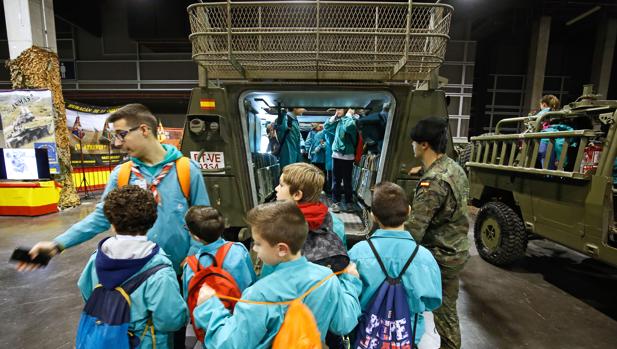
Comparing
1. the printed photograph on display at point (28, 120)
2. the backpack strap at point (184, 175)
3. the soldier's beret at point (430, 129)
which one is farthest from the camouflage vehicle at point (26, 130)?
the soldier's beret at point (430, 129)

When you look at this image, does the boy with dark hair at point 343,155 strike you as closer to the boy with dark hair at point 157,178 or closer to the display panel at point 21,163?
the boy with dark hair at point 157,178

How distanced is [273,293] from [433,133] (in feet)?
4.53

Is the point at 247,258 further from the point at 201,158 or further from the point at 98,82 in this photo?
the point at 98,82

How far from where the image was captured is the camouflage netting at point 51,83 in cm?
662

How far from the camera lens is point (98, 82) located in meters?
13.8

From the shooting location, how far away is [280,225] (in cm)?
116

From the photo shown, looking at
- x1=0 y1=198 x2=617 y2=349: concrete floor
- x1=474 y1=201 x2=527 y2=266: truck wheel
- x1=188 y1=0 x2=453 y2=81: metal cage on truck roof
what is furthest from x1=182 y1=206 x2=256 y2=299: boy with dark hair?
x1=474 y1=201 x2=527 y2=266: truck wheel

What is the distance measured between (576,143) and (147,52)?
15561mm

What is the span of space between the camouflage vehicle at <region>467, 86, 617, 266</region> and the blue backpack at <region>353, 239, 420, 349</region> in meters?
2.53

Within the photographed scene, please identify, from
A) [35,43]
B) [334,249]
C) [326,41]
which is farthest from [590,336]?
[35,43]

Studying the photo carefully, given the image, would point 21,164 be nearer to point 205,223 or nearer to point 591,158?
point 205,223

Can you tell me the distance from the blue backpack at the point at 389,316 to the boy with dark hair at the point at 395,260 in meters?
0.03

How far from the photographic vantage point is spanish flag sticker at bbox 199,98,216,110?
2.78 m

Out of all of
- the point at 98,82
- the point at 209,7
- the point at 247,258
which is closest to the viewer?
the point at 247,258
